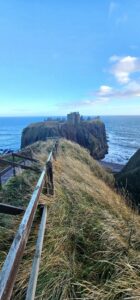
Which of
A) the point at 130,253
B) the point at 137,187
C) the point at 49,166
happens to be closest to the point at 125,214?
the point at 130,253

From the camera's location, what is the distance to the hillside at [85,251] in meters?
Answer: 2.45

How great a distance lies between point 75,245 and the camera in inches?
126

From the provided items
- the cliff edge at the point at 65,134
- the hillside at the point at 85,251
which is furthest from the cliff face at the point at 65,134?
the hillside at the point at 85,251

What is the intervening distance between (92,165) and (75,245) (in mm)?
7849

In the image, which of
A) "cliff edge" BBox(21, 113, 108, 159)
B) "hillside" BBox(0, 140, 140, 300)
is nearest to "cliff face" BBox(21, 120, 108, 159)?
"cliff edge" BBox(21, 113, 108, 159)

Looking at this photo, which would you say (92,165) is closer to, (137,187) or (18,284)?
(137,187)

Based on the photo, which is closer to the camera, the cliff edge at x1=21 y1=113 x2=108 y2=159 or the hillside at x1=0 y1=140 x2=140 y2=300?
the hillside at x1=0 y1=140 x2=140 y2=300

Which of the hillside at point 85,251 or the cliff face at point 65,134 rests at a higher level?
the hillside at point 85,251

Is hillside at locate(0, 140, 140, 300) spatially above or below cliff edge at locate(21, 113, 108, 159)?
above

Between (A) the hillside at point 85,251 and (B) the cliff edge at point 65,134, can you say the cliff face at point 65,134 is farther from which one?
(A) the hillside at point 85,251

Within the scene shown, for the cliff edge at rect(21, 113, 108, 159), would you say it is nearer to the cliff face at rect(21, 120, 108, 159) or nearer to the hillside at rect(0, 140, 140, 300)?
the cliff face at rect(21, 120, 108, 159)

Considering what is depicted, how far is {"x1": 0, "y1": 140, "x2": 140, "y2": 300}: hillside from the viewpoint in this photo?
2449 mm

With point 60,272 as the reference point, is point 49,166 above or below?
above

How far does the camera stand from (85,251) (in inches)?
123
